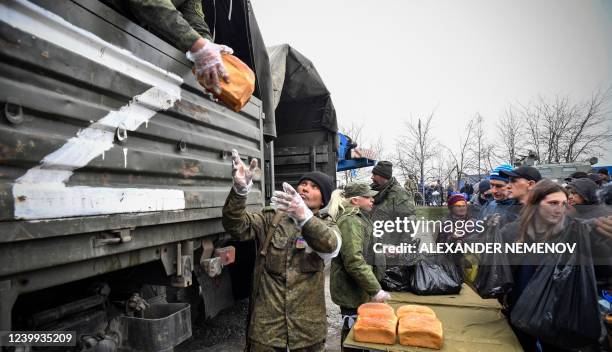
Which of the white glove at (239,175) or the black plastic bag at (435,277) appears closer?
the white glove at (239,175)

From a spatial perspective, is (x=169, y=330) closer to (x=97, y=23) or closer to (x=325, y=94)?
(x=97, y=23)

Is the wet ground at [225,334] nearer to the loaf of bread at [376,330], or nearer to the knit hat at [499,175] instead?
the loaf of bread at [376,330]

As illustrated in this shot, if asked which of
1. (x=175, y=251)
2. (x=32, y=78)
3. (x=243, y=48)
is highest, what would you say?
(x=243, y=48)

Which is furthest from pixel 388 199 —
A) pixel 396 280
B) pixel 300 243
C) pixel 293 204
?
pixel 293 204

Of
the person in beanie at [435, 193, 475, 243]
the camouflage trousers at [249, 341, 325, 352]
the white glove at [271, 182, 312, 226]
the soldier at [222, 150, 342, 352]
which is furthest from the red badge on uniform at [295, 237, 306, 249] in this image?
the person in beanie at [435, 193, 475, 243]

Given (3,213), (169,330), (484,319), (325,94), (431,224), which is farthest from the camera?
(325,94)

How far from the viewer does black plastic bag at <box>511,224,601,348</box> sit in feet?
7.03

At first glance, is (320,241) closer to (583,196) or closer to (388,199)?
(583,196)

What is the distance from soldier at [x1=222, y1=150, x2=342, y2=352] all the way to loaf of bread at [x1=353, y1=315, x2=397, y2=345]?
1.57 feet

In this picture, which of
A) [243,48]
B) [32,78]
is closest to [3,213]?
[32,78]

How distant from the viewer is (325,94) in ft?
18.1

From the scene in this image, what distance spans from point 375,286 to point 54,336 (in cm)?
212

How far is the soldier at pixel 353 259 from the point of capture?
9.26 ft

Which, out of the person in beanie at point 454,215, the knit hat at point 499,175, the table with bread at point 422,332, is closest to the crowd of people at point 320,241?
the table with bread at point 422,332
